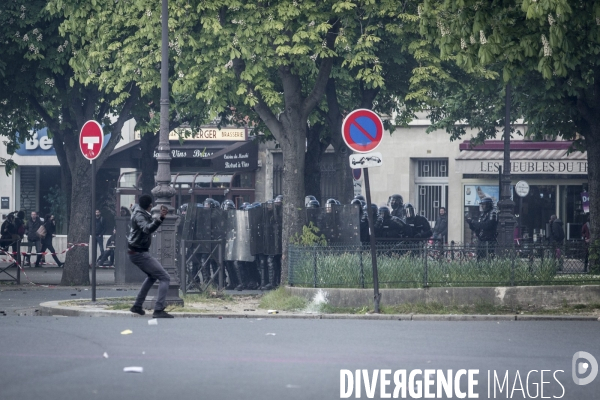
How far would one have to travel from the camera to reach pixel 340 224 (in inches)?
778

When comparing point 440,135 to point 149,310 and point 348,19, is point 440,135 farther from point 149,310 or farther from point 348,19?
point 149,310

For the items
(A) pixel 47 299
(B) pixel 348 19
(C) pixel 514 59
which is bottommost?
(A) pixel 47 299

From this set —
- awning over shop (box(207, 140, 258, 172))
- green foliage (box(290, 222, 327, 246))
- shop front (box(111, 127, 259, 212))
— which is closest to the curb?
green foliage (box(290, 222, 327, 246))

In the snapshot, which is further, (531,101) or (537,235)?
(537,235)

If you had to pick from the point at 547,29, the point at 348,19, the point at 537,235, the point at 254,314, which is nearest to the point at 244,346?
the point at 254,314

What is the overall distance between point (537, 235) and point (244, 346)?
27.0 metres

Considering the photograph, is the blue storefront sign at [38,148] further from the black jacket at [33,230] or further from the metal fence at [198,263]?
the metal fence at [198,263]

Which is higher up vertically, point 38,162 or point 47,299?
point 38,162

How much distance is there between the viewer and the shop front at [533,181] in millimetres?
37281

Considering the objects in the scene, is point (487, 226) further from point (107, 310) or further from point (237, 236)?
point (107, 310)

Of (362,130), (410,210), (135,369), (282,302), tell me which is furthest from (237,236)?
(135,369)

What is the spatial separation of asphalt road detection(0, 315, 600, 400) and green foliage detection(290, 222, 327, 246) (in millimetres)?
3914

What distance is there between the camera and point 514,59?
51.7 feet

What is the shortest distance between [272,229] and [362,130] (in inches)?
236
